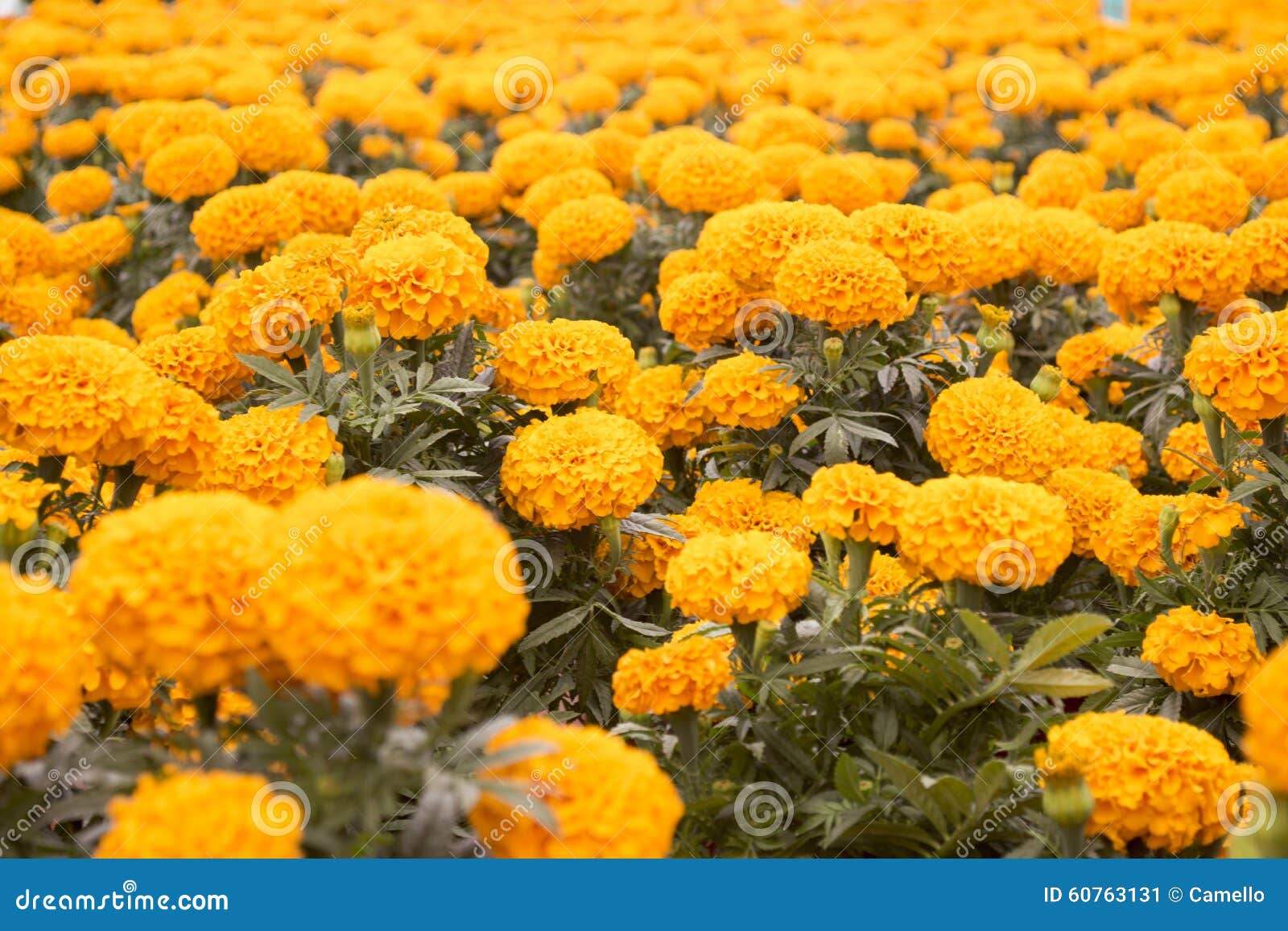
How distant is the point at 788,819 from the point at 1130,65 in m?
7.98

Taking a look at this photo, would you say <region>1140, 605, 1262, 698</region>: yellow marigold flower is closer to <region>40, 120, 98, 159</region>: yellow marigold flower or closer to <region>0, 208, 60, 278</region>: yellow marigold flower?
<region>0, 208, 60, 278</region>: yellow marigold flower

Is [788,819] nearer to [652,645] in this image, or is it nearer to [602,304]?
[652,645]

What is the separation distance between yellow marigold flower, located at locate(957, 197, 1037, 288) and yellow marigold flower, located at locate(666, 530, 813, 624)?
7.55 ft

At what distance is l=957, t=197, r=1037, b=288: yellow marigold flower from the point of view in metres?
4.50

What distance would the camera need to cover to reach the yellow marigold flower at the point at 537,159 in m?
5.87

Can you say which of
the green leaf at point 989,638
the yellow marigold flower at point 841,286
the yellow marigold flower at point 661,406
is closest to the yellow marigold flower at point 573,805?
the green leaf at point 989,638

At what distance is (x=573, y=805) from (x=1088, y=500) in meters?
2.18

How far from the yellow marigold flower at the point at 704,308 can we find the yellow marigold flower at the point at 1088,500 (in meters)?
1.07

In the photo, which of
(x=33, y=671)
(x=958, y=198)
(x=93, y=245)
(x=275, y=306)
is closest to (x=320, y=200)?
(x=275, y=306)

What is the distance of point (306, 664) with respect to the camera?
5.41 feet

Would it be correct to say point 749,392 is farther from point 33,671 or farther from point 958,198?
point 958,198

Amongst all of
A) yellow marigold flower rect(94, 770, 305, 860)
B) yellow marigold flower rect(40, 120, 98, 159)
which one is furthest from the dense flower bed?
yellow marigold flower rect(40, 120, 98, 159)

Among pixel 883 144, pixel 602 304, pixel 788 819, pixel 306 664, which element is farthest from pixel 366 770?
pixel 883 144

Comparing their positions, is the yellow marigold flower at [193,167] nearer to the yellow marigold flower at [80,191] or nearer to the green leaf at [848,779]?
the yellow marigold flower at [80,191]
